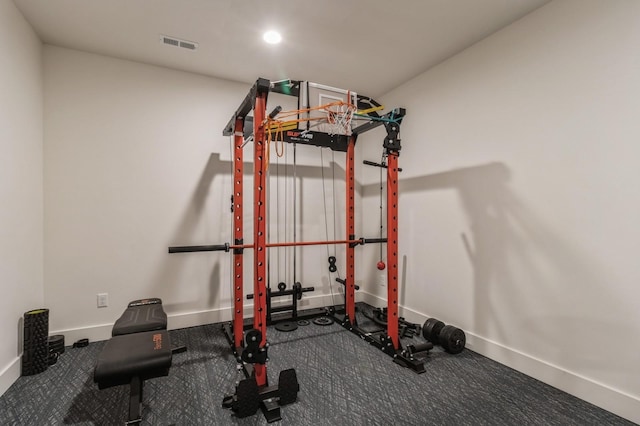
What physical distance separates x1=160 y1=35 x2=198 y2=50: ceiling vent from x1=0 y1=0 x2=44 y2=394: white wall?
0.96m

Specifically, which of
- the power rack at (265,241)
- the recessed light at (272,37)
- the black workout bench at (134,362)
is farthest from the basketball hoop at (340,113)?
the black workout bench at (134,362)

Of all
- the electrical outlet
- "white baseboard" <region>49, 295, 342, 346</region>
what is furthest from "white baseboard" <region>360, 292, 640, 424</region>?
the electrical outlet

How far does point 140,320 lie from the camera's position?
81.4 inches

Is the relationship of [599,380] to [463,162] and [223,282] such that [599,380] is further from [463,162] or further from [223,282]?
[223,282]

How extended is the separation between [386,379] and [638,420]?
1.43 m

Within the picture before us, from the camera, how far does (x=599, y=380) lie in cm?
191

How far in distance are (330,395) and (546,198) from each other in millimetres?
2056

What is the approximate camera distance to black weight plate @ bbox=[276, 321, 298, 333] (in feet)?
10.4

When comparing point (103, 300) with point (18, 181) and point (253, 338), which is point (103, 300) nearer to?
point (18, 181)

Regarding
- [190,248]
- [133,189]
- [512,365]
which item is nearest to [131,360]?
[190,248]

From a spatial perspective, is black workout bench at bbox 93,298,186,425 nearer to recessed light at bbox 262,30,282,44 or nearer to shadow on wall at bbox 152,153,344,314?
shadow on wall at bbox 152,153,344,314

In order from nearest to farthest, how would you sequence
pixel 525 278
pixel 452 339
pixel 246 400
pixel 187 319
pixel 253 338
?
pixel 246 400, pixel 253 338, pixel 525 278, pixel 452 339, pixel 187 319

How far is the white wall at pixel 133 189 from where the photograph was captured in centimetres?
275

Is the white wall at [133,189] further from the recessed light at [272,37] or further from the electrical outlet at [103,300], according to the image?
the recessed light at [272,37]
